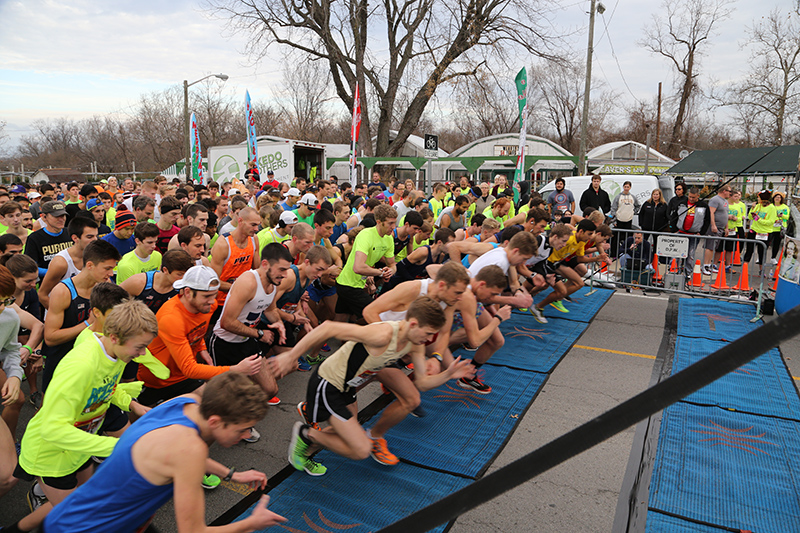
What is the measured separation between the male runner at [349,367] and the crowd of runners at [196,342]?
0.01 meters

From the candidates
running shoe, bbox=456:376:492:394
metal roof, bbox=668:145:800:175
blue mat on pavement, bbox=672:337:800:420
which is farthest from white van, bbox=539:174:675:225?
running shoe, bbox=456:376:492:394

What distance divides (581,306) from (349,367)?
6169 millimetres

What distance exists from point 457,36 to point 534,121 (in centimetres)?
3642

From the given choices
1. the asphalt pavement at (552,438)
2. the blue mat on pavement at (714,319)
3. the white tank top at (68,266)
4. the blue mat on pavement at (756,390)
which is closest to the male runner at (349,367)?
the asphalt pavement at (552,438)

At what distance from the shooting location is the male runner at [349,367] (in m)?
3.43

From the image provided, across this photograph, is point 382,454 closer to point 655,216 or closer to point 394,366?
point 394,366

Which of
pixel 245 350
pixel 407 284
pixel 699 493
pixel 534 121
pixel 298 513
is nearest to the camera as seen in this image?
pixel 298 513

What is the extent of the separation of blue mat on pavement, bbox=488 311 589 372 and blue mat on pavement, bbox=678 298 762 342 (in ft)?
5.15

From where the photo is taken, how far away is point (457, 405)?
5.04 meters

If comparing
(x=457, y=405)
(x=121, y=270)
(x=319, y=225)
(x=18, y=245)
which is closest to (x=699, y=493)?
(x=457, y=405)

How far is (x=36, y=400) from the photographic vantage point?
4.82 meters

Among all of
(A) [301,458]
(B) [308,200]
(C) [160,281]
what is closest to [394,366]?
(A) [301,458]

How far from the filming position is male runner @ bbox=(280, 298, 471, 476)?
3430 mm

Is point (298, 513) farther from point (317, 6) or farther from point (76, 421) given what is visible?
point (317, 6)
